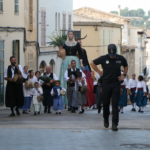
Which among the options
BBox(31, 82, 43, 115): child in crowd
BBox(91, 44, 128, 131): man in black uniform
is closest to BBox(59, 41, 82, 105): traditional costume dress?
BBox(31, 82, 43, 115): child in crowd

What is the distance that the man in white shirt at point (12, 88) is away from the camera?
16.5 metres

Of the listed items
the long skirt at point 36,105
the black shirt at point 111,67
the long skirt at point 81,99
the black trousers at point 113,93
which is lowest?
the long skirt at point 36,105

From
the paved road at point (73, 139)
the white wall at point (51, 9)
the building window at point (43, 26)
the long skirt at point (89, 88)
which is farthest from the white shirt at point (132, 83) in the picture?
the paved road at point (73, 139)

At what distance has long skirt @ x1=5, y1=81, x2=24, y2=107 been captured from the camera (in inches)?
659

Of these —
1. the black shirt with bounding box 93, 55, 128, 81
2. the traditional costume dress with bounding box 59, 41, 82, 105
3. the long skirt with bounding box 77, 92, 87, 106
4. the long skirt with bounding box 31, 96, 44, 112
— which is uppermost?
the traditional costume dress with bounding box 59, 41, 82, 105

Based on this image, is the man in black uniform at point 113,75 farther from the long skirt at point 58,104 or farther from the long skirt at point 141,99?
the long skirt at point 141,99

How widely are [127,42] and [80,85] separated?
53.3m

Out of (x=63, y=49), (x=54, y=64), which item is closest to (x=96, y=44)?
(x=54, y=64)

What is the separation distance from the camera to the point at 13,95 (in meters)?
16.8

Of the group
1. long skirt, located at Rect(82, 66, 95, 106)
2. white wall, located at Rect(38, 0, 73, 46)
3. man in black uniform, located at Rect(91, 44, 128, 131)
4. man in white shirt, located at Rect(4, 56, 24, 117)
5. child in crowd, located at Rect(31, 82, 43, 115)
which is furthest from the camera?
white wall, located at Rect(38, 0, 73, 46)

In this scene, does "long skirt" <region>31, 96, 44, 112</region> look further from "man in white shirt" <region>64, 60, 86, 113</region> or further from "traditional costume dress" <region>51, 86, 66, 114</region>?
"man in white shirt" <region>64, 60, 86, 113</region>

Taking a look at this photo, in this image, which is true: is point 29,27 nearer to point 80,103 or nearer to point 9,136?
point 80,103

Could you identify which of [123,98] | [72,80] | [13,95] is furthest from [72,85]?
[123,98]

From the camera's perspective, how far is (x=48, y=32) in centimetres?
3556
